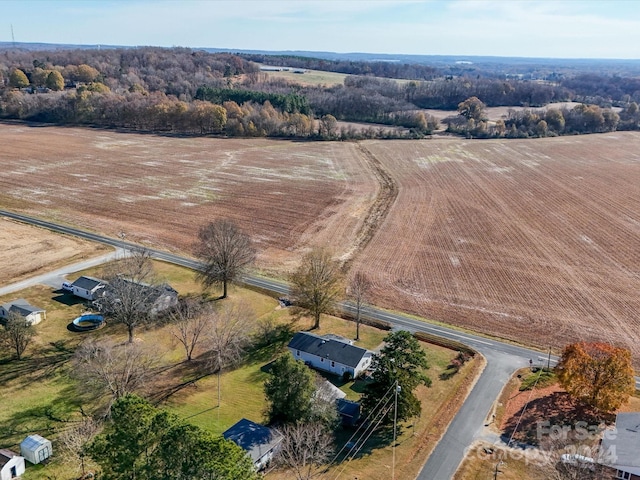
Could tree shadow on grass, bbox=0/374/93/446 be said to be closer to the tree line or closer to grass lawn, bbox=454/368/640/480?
grass lawn, bbox=454/368/640/480

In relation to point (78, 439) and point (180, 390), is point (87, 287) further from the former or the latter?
point (78, 439)

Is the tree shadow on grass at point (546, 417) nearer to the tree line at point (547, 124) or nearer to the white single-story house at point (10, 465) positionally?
the white single-story house at point (10, 465)

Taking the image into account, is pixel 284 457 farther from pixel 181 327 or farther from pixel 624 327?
pixel 624 327

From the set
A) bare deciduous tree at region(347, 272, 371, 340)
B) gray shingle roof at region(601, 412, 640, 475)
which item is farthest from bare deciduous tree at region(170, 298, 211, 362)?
gray shingle roof at region(601, 412, 640, 475)

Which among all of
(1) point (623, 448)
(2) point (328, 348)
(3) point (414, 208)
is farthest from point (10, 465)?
(3) point (414, 208)

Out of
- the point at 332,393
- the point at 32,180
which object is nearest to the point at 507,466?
the point at 332,393
